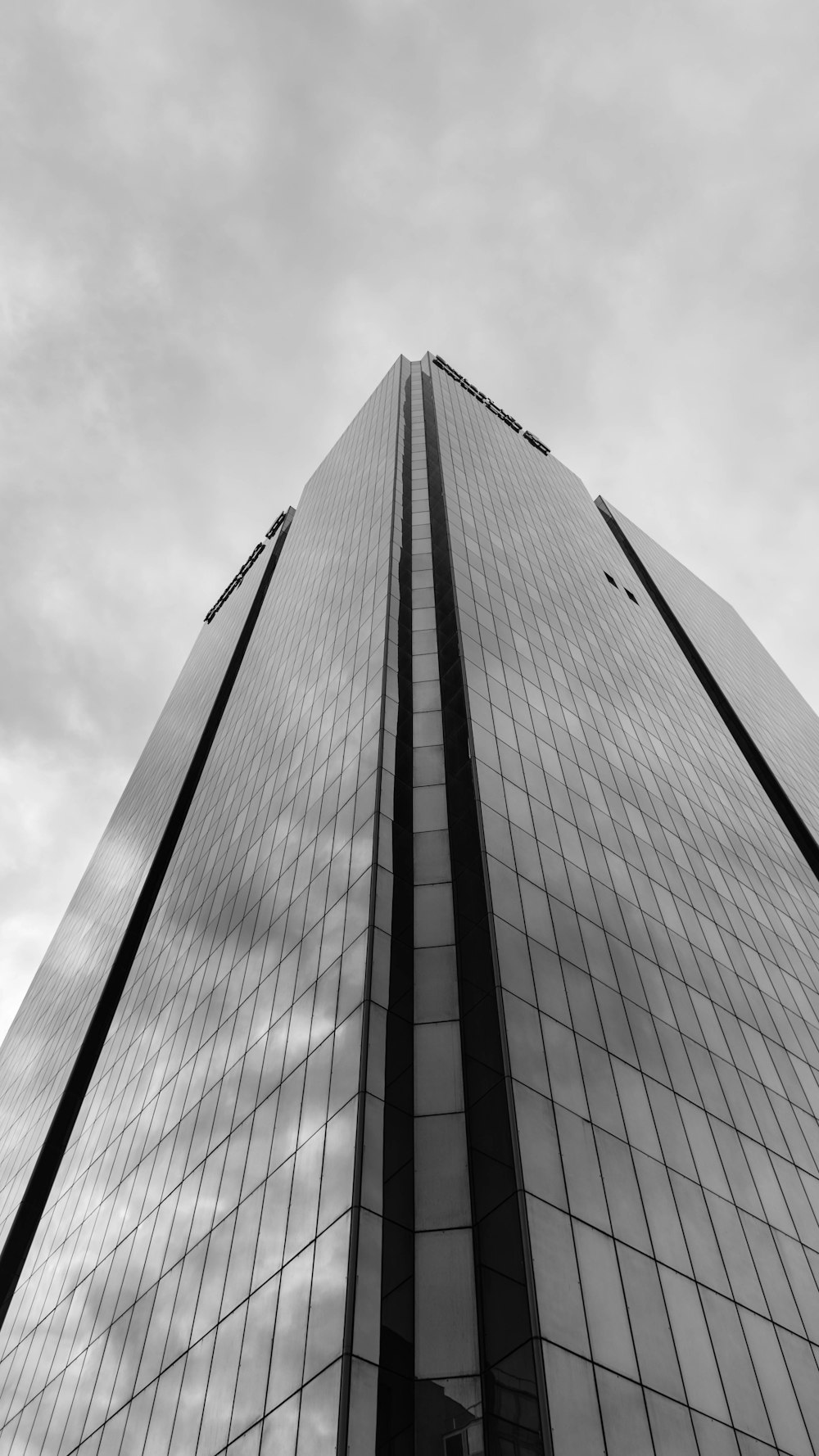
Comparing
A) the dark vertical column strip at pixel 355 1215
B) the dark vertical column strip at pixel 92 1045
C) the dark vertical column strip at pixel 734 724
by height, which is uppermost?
the dark vertical column strip at pixel 734 724

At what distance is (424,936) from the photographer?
23.6m

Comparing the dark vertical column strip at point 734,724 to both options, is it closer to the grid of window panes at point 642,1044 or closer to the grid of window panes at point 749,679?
the grid of window panes at point 749,679

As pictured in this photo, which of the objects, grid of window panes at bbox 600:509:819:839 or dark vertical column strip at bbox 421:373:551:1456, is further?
grid of window panes at bbox 600:509:819:839

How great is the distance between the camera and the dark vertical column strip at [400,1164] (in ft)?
50.1

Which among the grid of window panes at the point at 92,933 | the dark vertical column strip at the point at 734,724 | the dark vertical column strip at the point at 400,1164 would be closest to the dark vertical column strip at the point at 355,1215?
the dark vertical column strip at the point at 400,1164

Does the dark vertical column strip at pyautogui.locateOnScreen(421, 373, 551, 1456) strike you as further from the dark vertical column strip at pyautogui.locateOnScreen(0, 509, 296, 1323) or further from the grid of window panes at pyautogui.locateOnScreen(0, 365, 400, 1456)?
the dark vertical column strip at pyautogui.locateOnScreen(0, 509, 296, 1323)

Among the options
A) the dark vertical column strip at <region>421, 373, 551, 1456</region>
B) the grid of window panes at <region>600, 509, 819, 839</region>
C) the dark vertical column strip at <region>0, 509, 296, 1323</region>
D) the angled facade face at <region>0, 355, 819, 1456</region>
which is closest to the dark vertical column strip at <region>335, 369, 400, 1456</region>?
the angled facade face at <region>0, 355, 819, 1456</region>

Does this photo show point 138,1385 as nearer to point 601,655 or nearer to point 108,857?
point 601,655

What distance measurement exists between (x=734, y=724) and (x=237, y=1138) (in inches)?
2204

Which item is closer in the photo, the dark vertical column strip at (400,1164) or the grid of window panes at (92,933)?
the dark vertical column strip at (400,1164)

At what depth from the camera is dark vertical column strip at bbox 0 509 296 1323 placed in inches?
1622

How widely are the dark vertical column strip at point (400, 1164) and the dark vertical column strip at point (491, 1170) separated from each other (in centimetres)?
125

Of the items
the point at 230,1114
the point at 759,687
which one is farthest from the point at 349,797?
the point at 759,687

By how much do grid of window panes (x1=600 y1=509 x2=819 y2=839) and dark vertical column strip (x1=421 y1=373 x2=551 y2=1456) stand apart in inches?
1769
